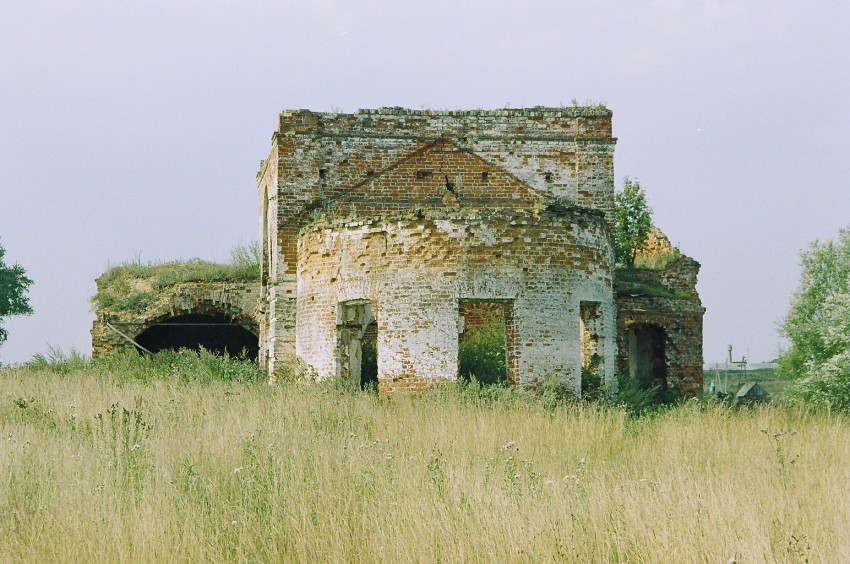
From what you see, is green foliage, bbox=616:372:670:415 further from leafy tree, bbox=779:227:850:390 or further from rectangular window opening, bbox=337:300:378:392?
leafy tree, bbox=779:227:850:390

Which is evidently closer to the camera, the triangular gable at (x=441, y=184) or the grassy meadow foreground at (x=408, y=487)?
the grassy meadow foreground at (x=408, y=487)

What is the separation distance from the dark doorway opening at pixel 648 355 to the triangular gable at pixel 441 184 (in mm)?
4850

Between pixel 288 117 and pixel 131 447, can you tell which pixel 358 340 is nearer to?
pixel 288 117

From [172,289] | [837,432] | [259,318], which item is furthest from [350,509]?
[172,289]

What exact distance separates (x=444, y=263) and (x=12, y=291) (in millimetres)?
24831

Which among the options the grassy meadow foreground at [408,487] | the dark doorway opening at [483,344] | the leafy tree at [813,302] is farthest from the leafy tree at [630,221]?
the grassy meadow foreground at [408,487]

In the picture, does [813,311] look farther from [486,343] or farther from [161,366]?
[161,366]

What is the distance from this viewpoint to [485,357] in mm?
14258

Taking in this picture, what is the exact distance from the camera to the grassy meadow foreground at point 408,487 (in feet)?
16.8

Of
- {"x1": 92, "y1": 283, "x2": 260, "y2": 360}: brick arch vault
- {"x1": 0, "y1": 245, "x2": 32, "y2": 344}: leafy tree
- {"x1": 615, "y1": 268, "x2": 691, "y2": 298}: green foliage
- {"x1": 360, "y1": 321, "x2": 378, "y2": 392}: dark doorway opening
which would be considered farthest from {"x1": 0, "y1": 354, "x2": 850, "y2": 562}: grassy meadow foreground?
{"x1": 0, "y1": 245, "x2": 32, "y2": 344}: leafy tree

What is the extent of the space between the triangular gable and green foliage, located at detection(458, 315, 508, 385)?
2.39 m

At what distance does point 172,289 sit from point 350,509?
13995mm

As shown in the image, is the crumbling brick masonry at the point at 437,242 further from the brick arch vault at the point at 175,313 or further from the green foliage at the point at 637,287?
the brick arch vault at the point at 175,313

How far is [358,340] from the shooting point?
1413 cm
